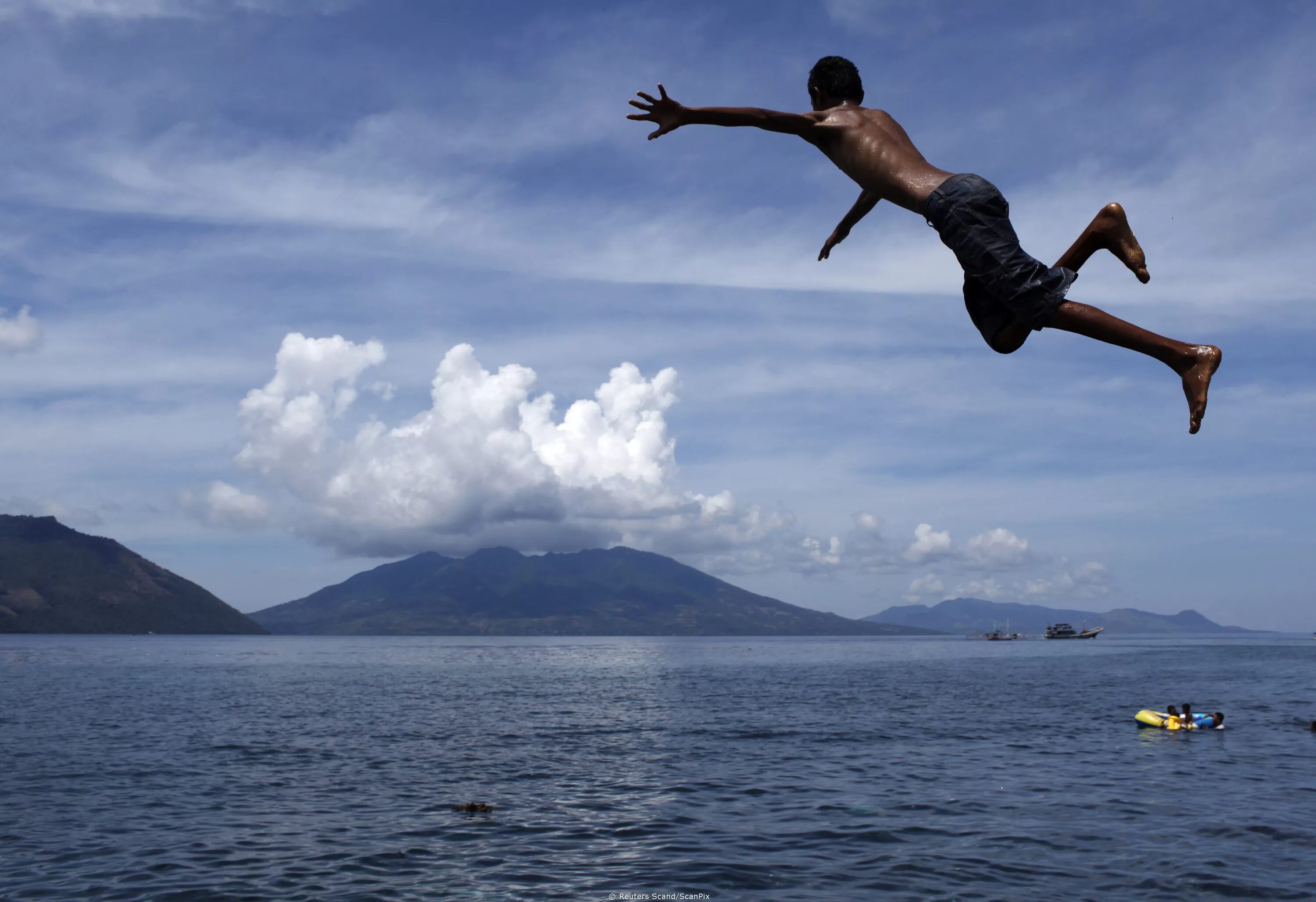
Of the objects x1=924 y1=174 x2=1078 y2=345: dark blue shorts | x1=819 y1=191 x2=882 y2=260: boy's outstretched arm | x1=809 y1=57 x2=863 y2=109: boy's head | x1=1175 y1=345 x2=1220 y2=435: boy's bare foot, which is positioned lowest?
x1=1175 y1=345 x2=1220 y2=435: boy's bare foot

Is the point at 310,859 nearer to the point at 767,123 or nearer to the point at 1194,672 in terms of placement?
the point at 767,123

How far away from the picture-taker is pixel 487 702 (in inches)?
3039

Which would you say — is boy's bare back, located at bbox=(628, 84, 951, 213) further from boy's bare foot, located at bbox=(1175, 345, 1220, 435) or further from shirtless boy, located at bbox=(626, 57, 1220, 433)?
boy's bare foot, located at bbox=(1175, 345, 1220, 435)

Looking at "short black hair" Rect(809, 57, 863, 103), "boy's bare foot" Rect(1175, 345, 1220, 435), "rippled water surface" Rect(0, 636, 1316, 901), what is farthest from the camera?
"rippled water surface" Rect(0, 636, 1316, 901)

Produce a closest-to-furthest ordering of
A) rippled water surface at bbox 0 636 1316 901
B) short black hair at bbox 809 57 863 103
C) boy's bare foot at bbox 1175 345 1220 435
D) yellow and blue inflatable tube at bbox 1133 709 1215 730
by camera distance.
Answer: boy's bare foot at bbox 1175 345 1220 435 < short black hair at bbox 809 57 863 103 < rippled water surface at bbox 0 636 1316 901 < yellow and blue inflatable tube at bbox 1133 709 1215 730

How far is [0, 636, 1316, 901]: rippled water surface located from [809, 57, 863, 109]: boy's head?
19582 mm

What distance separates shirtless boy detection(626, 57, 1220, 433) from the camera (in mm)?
5613

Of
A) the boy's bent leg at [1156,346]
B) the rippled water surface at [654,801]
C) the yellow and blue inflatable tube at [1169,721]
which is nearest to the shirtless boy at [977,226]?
the boy's bent leg at [1156,346]

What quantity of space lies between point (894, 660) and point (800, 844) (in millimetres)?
163580

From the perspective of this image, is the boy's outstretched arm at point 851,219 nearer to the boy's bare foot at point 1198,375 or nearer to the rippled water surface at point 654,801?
the boy's bare foot at point 1198,375

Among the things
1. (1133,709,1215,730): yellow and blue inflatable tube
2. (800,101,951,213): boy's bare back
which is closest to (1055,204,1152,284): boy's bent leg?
(800,101,951,213): boy's bare back

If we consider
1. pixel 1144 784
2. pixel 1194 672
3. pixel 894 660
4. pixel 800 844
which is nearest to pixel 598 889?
pixel 800 844

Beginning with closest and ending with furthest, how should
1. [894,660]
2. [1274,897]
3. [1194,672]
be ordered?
[1274,897], [1194,672], [894,660]

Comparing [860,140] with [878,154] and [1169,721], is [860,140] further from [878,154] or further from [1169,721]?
[1169,721]
